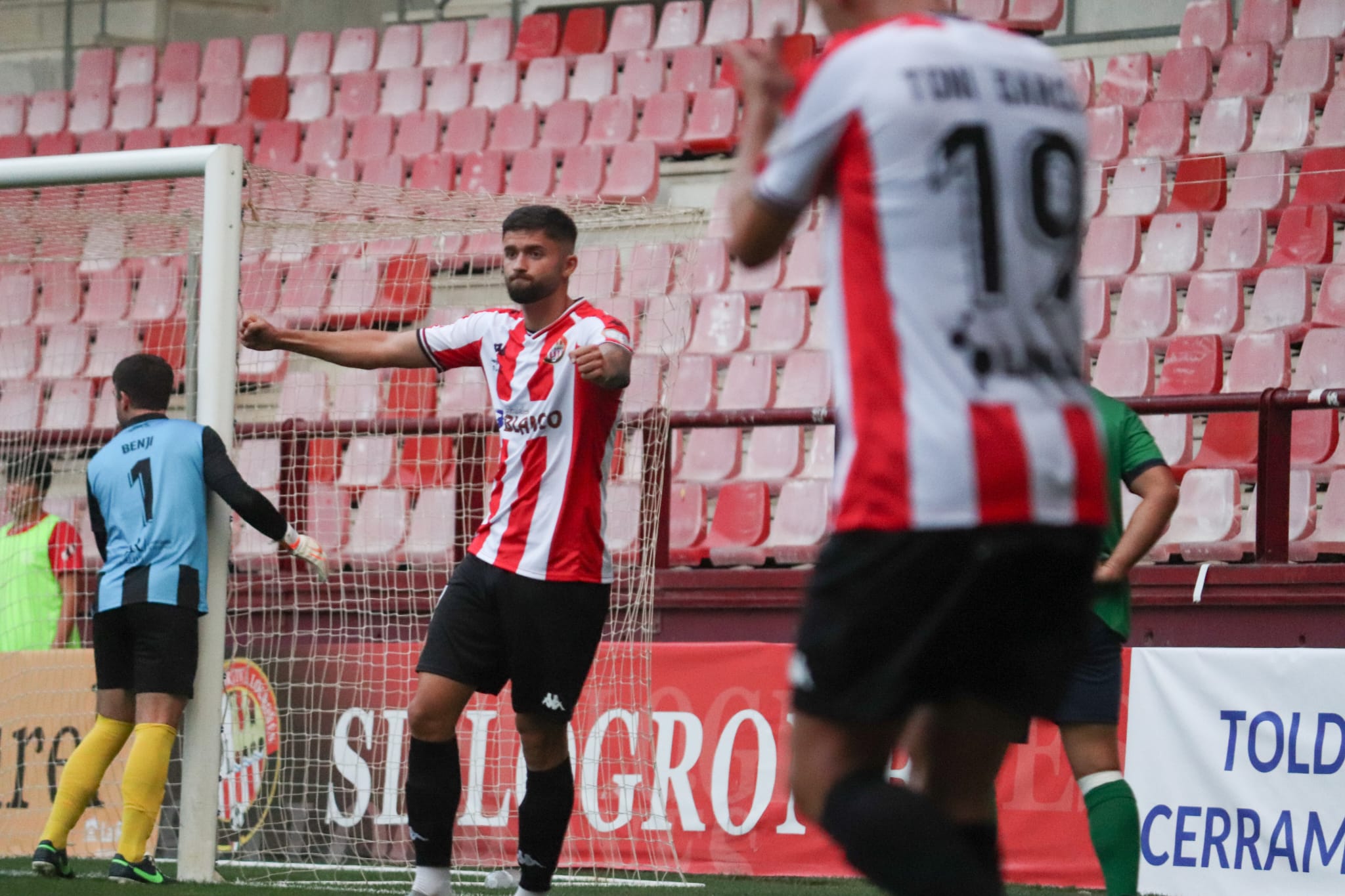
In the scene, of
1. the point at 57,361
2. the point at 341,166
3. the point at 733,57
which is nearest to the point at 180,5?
the point at 341,166

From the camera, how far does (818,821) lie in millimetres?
2318

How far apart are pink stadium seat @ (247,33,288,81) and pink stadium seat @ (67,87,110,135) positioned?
94 centimetres

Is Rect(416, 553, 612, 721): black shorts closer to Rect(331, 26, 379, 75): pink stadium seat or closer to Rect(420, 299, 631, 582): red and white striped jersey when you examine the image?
Rect(420, 299, 631, 582): red and white striped jersey

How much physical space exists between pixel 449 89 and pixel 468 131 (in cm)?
78

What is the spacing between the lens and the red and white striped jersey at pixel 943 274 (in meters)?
2.28

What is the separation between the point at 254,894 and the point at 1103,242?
6068mm

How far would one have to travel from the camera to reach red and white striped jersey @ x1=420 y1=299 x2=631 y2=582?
5043mm

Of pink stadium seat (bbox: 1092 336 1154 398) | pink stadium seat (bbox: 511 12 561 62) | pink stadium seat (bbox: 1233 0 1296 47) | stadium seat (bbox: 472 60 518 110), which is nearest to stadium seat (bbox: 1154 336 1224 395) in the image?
pink stadium seat (bbox: 1092 336 1154 398)

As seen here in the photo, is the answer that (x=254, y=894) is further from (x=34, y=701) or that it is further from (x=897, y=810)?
(x=897, y=810)

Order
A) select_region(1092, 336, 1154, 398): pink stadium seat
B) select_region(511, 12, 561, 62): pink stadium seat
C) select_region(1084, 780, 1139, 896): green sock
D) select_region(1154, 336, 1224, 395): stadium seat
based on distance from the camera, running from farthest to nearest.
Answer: select_region(511, 12, 561, 62): pink stadium seat → select_region(1092, 336, 1154, 398): pink stadium seat → select_region(1154, 336, 1224, 395): stadium seat → select_region(1084, 780, 1139, 896): green sock

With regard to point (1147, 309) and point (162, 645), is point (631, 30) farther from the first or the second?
point (162, 645)

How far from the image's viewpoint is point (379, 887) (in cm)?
641

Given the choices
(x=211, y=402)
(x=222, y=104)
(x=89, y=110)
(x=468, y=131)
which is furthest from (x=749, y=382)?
(x=89, y=110)

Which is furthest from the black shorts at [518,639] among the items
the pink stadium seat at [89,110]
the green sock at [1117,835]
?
the pink stadium seat at [89,110]
